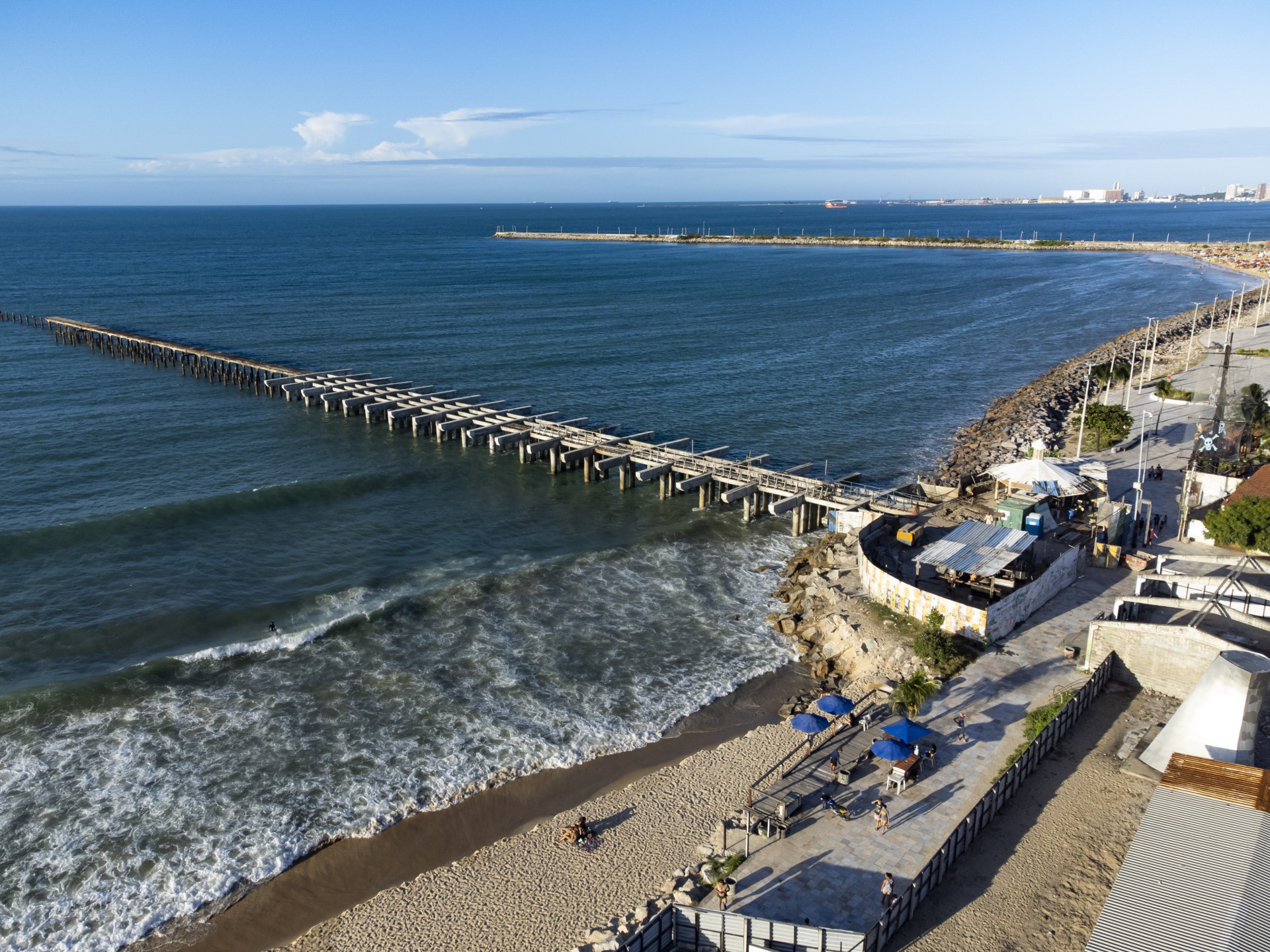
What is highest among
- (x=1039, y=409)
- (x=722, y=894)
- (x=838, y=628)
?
(x=1039, y=409)

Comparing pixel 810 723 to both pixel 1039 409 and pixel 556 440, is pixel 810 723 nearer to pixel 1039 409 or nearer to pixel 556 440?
pixel 556 440

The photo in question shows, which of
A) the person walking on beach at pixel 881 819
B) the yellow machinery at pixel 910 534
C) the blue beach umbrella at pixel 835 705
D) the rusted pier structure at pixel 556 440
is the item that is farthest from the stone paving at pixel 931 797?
the rusted pier structure at pixel 556 440

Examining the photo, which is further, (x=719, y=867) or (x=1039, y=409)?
(x=1039, y=409)

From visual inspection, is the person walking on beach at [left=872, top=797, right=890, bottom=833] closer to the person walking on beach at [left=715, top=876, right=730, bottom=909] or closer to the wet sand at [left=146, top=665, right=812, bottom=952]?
the person walking on beach at [left=715, top=876, right=730, bottom=909]

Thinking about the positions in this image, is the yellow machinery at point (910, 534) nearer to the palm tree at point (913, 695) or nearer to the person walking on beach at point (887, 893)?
the palm tree at point (913, 695)

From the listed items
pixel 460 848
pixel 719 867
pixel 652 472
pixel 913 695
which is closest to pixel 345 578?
pixel 652 472

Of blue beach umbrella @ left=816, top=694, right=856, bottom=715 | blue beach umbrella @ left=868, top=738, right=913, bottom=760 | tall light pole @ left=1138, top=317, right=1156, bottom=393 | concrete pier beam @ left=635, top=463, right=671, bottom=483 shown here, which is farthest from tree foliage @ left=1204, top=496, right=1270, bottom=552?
tall light pole @ left=1138, top=317, right=1156, bottom=393

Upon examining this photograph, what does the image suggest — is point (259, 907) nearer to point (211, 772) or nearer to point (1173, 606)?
point (211, 772)
